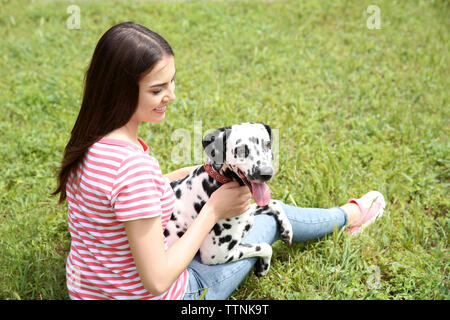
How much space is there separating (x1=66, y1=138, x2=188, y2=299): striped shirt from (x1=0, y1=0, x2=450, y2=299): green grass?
101cm

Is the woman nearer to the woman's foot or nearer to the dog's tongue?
the dog's tongue

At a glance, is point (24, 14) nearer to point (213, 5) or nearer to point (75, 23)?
point (75, 23)

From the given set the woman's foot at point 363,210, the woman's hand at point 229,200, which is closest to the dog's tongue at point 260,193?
the woman's hand at point 229,200

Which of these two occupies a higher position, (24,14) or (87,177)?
(24,14)

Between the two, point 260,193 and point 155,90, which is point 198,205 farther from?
point 155,90

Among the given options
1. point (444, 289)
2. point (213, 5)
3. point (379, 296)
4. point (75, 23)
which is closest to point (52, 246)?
point (379, 296)

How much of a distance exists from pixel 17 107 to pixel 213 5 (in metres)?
3.99

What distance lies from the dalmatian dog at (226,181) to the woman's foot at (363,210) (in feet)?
3.20

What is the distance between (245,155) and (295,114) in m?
2.97

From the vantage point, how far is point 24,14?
7715mm

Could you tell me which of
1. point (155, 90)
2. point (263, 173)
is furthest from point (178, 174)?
point (155, 90)

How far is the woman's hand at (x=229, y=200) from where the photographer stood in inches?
96.7

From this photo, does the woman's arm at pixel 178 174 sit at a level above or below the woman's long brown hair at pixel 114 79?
below

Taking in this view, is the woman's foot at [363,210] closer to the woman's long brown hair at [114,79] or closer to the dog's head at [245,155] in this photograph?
the dog's head at [245,155]
